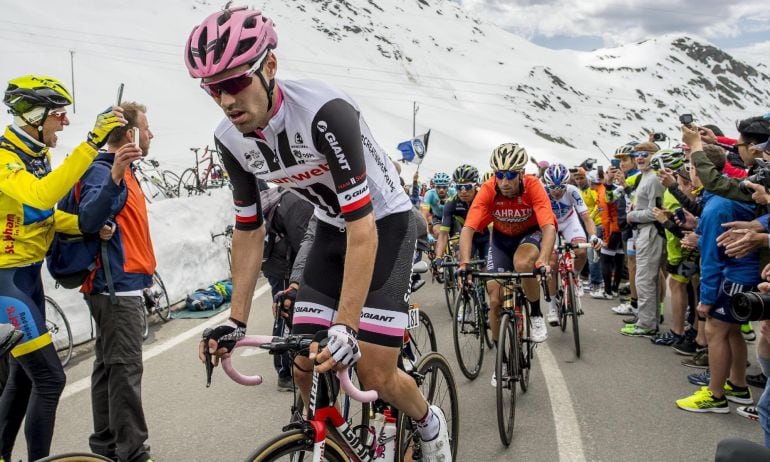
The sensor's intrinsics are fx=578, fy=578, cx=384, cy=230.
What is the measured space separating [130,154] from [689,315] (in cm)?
644

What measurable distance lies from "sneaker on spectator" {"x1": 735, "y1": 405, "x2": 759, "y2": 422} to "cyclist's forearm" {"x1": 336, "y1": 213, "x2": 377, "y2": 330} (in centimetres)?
395

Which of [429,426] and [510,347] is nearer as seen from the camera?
[429,426]

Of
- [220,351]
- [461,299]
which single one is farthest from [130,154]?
[461,299]

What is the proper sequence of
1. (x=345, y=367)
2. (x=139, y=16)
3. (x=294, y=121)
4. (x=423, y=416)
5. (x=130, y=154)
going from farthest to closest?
1. (x=139, y=16)
2. (x=130, y=154)
3. (x=423, y=416)
4. (x=294, y=121)
5. (x=345, y=367)

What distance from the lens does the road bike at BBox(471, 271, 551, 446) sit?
4160 mm

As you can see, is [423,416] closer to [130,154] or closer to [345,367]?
[345,367]

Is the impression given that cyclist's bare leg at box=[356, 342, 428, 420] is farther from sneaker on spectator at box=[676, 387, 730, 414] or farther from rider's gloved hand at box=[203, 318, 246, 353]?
sneaker on spectator at box=[676, 387, 730, 414]

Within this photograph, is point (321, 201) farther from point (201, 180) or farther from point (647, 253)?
point (201, 180)

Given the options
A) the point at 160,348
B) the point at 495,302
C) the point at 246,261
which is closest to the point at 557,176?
the point at 495,302

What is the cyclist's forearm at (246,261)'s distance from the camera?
2.63m

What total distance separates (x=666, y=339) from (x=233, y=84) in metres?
6.32

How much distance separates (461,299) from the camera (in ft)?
19.3

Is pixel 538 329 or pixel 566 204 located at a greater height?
pixel 566 204

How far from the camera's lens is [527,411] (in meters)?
4.75
